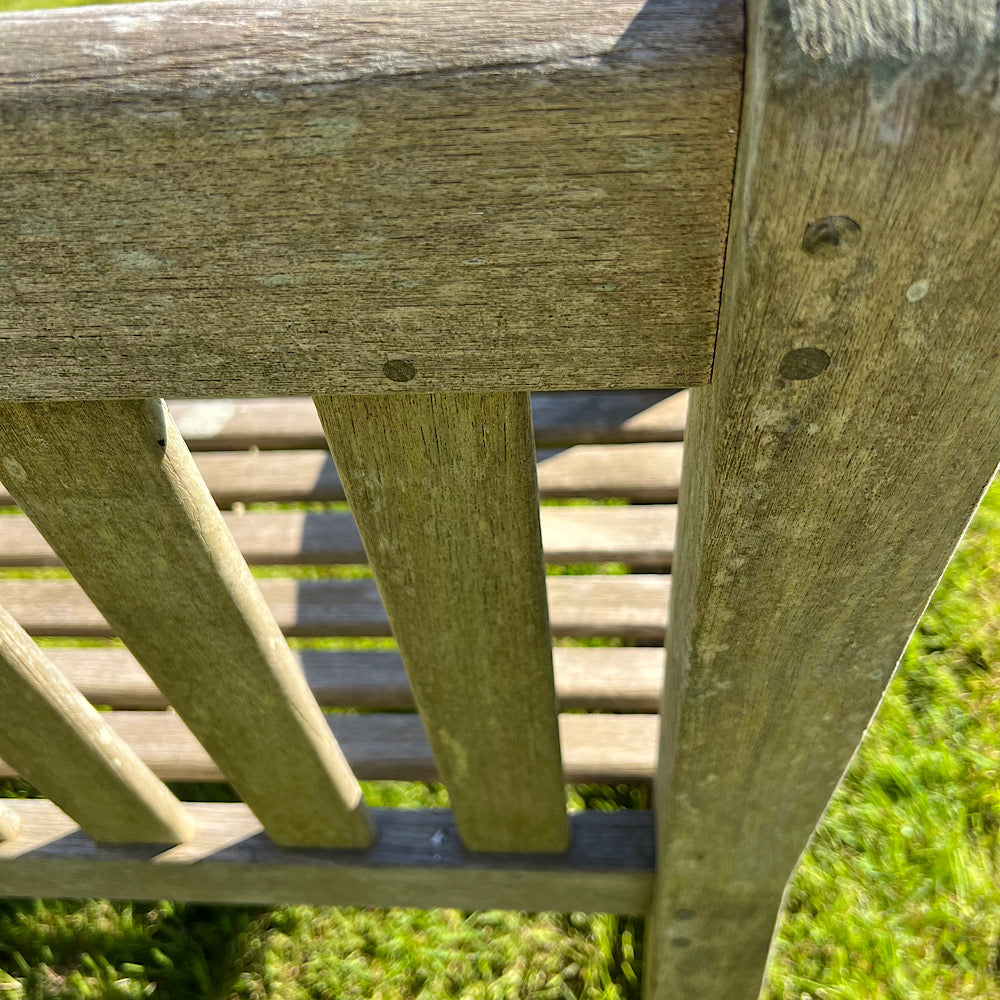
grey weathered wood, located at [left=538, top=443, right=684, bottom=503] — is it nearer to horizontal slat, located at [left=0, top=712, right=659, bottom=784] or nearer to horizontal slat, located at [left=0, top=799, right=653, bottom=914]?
horizontal slat, located at [left=0, top=712, right=659, bottom=784]

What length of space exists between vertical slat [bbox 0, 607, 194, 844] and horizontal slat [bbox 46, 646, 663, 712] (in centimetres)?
34

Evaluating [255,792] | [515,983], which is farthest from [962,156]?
[515,983]

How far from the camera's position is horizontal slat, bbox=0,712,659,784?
1.43 meters

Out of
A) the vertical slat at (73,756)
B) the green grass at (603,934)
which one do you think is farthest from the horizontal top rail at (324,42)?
the green grass at (603,934)

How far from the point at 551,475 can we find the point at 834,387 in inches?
51.5

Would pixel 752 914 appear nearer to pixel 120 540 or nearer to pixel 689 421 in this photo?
pixel 689 421

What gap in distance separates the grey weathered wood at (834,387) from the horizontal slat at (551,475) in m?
0.90

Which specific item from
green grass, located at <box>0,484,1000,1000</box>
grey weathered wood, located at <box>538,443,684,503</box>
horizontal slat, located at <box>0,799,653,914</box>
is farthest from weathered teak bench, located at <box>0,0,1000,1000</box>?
green grass, located at <box>0,484,1000,1000</box>

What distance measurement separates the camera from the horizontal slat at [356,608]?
1.60 metres

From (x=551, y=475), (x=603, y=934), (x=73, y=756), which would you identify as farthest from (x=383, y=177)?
(x=603, y=934)

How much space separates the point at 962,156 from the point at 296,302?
34 centimetres

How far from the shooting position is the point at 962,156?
14.6 inches

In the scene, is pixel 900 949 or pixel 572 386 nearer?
pixel 572 386

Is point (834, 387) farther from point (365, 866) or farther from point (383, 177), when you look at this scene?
point (365, 866)
